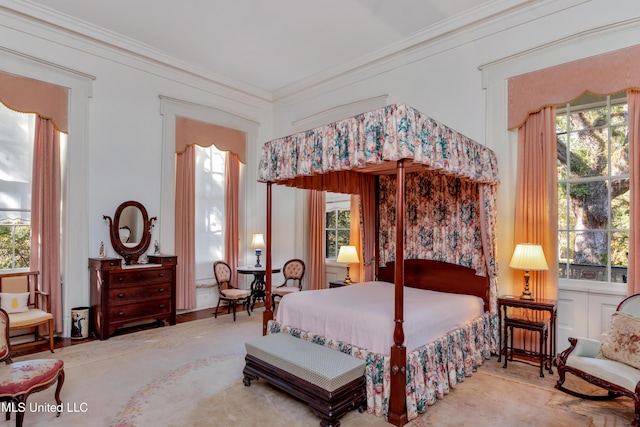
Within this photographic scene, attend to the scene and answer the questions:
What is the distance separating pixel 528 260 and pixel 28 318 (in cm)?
551

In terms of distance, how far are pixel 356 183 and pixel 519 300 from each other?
2463 millimetres

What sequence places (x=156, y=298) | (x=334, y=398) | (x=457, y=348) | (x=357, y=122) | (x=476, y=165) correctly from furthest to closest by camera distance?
(x=156, y=298)
(x=476, y=165)
(x=457, y=348)
(x=357, y=122)
(x=334, y=398)

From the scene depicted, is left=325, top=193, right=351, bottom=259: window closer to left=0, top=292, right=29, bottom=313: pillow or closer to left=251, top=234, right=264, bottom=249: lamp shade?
left=251, top=234, right=264, bottom=249: lamp shade

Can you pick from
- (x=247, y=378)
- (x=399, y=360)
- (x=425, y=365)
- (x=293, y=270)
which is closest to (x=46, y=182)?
(x=247, y=378)

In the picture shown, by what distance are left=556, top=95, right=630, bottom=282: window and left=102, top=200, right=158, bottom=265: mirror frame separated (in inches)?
222

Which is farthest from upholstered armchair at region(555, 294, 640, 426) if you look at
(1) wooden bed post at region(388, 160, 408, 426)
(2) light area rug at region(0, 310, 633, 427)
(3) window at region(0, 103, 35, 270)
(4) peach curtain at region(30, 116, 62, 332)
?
(3) window at region(0, 103, 35, 270)

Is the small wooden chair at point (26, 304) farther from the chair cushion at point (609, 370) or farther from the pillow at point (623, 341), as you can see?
the pillow at point (623, 341)

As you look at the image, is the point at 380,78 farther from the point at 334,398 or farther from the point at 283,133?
the point at 334,398

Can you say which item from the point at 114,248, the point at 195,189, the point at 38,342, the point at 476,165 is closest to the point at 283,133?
the point at 195,189

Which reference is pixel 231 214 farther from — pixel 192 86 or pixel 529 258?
pixel 529 258

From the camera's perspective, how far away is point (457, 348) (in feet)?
11.3

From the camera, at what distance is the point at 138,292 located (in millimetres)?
5062

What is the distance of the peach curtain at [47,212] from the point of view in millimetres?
4652

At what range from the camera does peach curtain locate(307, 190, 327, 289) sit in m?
6.58
